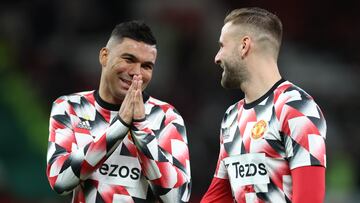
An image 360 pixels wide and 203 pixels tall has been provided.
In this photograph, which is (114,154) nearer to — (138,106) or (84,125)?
(84,125)

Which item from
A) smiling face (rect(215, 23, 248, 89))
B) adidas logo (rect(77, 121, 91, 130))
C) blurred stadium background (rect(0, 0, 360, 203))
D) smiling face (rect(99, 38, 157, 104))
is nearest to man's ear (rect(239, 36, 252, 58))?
smiling face (rect(215, 23, 248, 89))

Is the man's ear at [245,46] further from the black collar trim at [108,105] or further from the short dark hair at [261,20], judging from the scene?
the black collar trim at [108,105]

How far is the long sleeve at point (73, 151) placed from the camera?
5.25 m

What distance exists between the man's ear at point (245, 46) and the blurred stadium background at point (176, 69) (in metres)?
4.97

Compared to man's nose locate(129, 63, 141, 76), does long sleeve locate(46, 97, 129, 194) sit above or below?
below

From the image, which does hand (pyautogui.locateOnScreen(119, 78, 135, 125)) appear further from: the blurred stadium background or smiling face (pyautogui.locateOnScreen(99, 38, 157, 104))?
the blurred stadium background

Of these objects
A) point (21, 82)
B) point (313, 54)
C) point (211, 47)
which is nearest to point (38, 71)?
point (21, 82)

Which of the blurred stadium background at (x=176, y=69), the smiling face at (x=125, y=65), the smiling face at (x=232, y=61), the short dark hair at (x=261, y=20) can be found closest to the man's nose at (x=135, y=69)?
the smiling face at (x=125, y=65)

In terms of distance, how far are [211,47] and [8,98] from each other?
313 cm

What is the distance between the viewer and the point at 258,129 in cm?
514

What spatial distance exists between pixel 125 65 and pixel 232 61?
68 cm

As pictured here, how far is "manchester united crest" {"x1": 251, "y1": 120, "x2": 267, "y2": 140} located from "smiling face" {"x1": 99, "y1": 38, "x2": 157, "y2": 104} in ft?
2.62

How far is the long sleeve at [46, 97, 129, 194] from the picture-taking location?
525 cm

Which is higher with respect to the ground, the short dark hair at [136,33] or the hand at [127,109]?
the short dark hair at [136,33]
